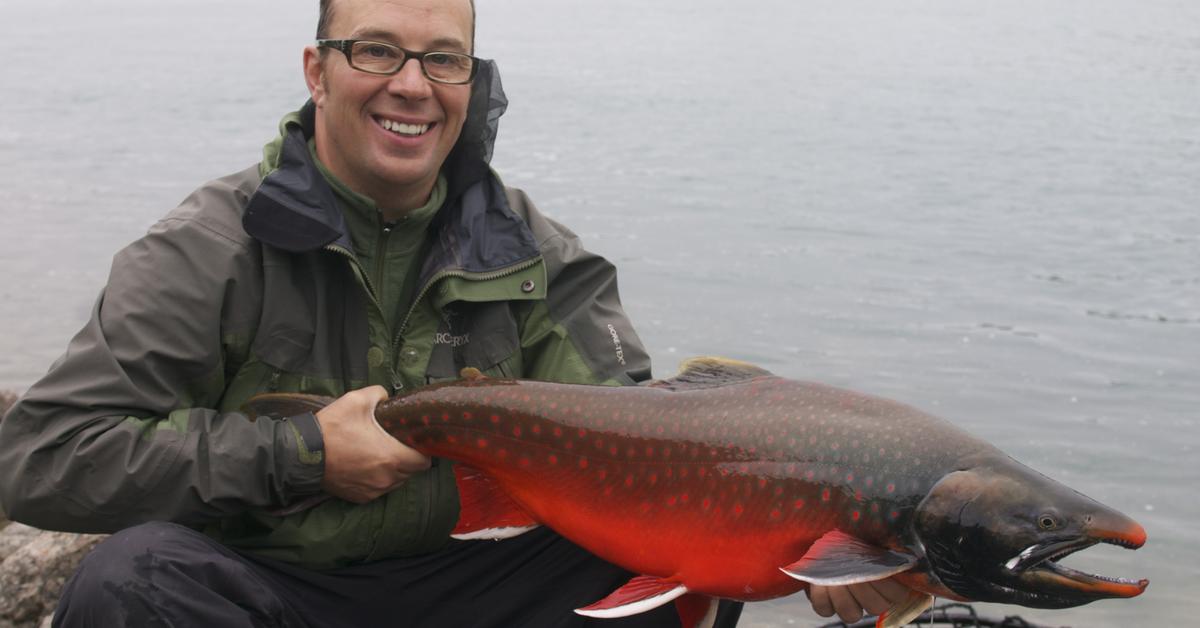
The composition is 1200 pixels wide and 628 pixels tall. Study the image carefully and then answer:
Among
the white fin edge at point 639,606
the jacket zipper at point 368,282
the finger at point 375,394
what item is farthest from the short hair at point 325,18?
the white fin edge at point 639,606

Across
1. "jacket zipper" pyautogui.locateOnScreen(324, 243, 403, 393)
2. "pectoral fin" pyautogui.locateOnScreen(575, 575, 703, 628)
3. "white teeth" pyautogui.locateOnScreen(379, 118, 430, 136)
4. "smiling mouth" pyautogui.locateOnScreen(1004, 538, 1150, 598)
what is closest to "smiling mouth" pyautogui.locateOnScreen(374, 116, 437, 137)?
"white teeth" pyautogui.locateOnScreen(379, 118, 430, 136)

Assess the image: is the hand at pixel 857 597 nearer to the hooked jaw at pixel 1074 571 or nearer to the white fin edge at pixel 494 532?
the hooked jaw at pixel 1074 571

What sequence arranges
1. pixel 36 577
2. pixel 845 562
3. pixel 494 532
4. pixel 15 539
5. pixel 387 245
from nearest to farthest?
1. pixel 845 562
2. pixel 494 532
3. pixel 387 245
4. pixel 36 577
5. pixel 15 539

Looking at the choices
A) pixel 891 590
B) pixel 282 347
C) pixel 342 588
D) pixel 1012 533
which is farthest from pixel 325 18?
pixel 1012 533

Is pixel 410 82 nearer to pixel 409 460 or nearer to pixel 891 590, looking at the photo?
pixel 409 460

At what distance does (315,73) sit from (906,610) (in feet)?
7.28

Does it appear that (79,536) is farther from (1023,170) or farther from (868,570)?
(1023,170)

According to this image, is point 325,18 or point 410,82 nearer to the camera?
point 410,82

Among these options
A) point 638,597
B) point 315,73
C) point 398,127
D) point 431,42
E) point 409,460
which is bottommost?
point 638,597

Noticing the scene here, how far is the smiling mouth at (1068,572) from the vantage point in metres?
2.68

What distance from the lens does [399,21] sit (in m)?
3.57

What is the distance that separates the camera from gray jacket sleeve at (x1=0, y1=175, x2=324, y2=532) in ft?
9.93

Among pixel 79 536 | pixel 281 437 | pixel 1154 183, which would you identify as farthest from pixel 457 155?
pixel 1154 183

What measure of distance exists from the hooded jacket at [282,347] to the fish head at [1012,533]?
1.10 m
